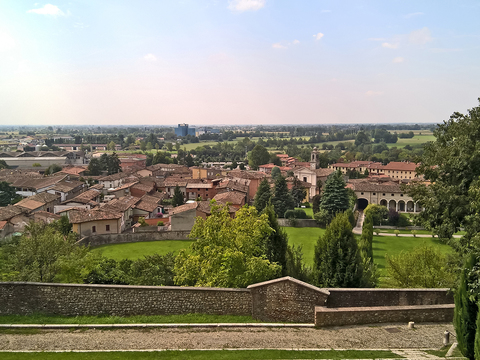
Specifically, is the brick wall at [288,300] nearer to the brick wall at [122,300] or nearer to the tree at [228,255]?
the brick wall at [122,300]

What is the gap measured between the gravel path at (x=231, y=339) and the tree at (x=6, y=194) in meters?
38.9

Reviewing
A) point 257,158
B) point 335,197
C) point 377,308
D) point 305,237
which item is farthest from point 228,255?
point 257,158

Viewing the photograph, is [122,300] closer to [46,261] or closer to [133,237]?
[46,261]

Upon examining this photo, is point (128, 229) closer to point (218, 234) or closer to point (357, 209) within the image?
point (218, 234)

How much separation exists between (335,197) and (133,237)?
19.9m

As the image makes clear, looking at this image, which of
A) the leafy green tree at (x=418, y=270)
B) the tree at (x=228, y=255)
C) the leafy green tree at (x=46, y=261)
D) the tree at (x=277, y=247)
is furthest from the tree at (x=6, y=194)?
the leafy green tree at (x=418, y=270)

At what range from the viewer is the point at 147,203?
3850cm

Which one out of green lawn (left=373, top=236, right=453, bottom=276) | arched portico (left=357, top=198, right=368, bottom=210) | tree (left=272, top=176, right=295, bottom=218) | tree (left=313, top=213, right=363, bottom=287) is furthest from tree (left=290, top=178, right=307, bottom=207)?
tree (left=313, top=213, right=363, bottom=287)

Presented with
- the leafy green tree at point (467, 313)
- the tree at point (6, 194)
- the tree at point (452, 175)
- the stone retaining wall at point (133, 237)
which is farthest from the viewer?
the tree at point (6, 194)

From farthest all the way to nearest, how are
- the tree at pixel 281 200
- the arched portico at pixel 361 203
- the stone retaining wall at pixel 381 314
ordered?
the arched portico at pixel 361 203, the tree at pixel 281 200, the stone retaining wall at pixel 381 314

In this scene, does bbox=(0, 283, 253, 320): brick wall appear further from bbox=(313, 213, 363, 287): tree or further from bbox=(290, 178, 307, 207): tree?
bbox=(290, 178, 307, 207): tree

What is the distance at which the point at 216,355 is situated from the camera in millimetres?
8711

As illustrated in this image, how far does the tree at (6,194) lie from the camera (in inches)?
1681

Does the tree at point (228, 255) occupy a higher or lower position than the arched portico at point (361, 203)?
higher
